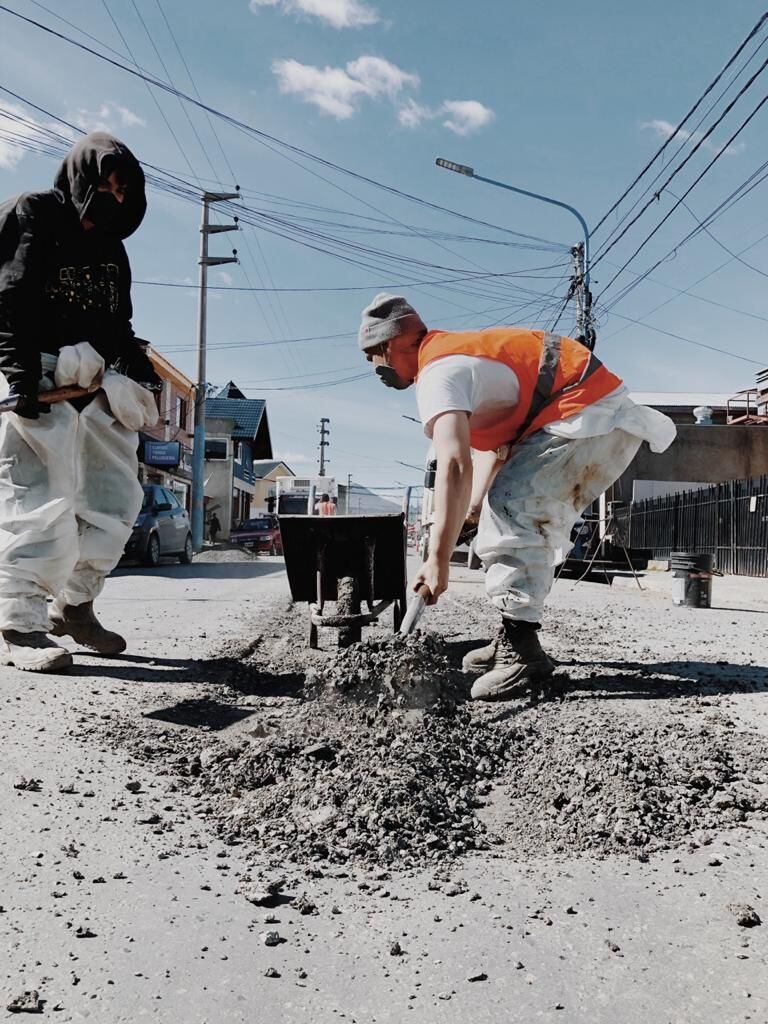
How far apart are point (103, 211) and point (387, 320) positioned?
4.83ft

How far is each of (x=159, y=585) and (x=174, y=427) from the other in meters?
34.0

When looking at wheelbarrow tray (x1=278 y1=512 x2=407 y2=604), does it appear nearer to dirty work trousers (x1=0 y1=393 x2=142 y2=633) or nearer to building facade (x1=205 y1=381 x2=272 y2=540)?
dirty work trousers (x1=0 y1=393 x2=142 y2=633)

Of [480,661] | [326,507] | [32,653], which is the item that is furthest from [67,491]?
[326,507]

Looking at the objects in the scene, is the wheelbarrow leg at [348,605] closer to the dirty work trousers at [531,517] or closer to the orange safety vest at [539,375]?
the dirty work trousers at [531,517]

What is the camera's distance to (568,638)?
559cm

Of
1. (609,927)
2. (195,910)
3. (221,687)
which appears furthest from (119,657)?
(609,927)

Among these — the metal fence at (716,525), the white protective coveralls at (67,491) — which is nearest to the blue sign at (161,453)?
the metal fence at (716,525)

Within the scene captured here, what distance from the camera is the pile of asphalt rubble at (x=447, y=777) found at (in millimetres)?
1974

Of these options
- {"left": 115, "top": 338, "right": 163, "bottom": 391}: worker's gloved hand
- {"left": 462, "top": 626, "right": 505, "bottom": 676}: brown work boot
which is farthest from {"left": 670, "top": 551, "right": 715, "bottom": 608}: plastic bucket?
{"left": 115, "top": 338, "right": 163, "bottom": 391}: worker's gloved hand

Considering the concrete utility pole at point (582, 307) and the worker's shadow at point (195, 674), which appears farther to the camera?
the concrete utility pole at point (582, 307)

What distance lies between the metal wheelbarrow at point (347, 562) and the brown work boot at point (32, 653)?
3.89 ft

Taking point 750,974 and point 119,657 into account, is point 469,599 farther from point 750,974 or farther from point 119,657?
point 750,974

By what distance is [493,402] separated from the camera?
344 cm

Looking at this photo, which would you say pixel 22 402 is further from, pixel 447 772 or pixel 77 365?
pixel 447 772
